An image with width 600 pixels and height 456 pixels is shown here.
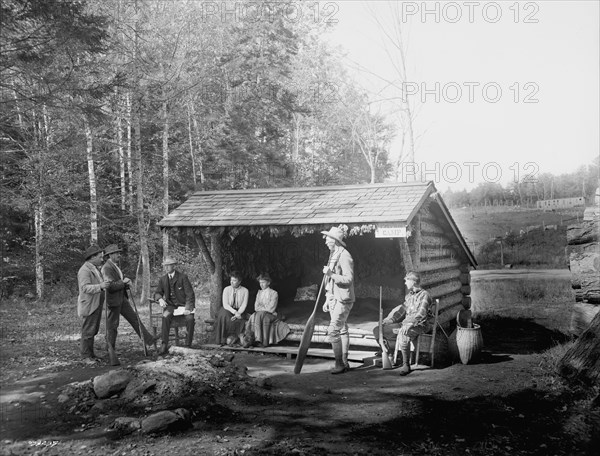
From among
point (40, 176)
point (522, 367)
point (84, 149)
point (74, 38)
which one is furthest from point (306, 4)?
point (522, 367)

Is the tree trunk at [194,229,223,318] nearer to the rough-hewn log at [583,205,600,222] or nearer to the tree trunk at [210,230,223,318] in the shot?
the tree trunk at [210,230,223,318]

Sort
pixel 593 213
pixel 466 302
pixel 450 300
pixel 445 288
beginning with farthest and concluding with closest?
pixel 466 302 → pixel 450 300 → pixel 445 288 → pixel 593 213

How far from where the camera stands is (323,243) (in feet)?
41.8

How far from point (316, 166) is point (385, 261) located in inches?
736

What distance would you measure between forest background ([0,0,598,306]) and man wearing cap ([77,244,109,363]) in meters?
2.38

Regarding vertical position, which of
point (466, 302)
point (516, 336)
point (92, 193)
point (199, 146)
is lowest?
point (516, 336)

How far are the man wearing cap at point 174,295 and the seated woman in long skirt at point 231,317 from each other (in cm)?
72

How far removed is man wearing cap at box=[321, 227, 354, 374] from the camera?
775cm

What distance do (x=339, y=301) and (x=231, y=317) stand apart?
3011 millimetres

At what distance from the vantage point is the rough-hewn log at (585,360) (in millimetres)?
6066

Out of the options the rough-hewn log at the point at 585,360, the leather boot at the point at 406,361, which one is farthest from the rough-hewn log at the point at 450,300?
the rough-hewn log at the point at 585,360

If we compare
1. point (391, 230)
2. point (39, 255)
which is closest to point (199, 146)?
point (39, 255)

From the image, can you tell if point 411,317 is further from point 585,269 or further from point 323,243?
point 323,243

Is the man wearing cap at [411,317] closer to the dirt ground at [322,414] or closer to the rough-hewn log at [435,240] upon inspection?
the dirt ground at [322,414]
